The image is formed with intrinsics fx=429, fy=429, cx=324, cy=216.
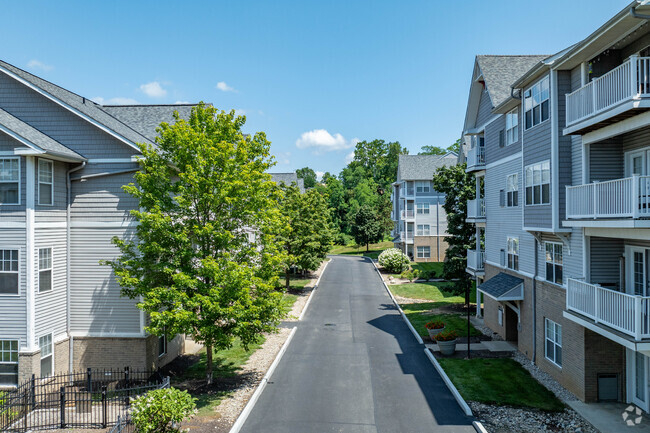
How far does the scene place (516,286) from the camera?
19203mm

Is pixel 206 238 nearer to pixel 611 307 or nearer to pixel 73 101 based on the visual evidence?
pixel 73 101

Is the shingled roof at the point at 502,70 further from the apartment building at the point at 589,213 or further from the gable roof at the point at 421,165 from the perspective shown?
the gable roof at the point at 421,165

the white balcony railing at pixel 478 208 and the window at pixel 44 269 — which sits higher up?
the white balcony railing at pixel 478 208

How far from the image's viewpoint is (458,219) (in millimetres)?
28969

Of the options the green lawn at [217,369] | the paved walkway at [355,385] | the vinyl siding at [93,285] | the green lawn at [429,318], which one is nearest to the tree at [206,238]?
the green lawn at [217,369]

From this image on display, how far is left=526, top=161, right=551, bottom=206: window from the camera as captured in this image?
626 inches

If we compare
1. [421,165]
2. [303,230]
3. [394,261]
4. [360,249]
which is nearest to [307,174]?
[360,249]

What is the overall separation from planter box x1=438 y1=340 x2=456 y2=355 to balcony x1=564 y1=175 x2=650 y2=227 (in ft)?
25.4

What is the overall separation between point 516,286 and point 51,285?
63.2 ft

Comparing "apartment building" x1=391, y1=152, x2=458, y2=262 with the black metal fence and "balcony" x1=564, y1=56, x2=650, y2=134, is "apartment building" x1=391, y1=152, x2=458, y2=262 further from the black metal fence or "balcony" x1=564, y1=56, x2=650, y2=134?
the black metal fence

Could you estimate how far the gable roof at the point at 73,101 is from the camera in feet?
56.4

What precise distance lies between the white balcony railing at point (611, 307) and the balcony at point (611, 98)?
485 cm

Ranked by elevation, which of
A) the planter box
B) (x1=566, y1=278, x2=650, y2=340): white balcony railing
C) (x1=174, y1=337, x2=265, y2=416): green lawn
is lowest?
(x1=174, y1=337, x2=265, y2=416): green lawn

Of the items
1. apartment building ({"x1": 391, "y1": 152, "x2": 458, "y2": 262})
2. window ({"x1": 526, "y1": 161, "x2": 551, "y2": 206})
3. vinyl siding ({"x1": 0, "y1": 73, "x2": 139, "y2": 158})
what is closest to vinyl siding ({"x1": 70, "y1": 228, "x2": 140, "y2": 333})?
vinyl siding ({"x1": 0, "y1": 73, "x2": 139, "y2": 158})
